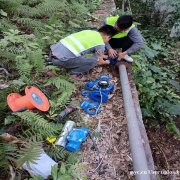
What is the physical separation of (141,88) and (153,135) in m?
1.07

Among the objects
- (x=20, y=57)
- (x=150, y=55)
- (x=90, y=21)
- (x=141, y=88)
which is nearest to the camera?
(x=20, y=57)

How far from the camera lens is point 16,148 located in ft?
9.83

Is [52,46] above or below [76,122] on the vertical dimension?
above

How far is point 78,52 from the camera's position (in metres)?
4.79

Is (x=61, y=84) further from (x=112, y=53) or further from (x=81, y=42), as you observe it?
(x=112, y=53)

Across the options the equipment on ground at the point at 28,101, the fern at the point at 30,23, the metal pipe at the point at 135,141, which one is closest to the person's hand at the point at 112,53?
the metal pipe at the point at 135,141

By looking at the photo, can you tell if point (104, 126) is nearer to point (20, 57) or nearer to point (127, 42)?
point (20, 57)

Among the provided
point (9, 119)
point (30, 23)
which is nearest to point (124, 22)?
point (30, 23)

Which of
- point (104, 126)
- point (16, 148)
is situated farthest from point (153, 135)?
point (16, 148)

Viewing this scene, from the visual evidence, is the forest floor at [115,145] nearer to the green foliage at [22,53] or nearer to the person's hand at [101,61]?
the person's hand at [101,61]

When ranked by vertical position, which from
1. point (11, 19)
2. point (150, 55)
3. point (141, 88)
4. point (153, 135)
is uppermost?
point (11, 19)

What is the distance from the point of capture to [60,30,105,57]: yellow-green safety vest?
4.76 metres

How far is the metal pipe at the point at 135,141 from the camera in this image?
300 cm

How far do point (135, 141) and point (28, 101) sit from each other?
4.99 feet
